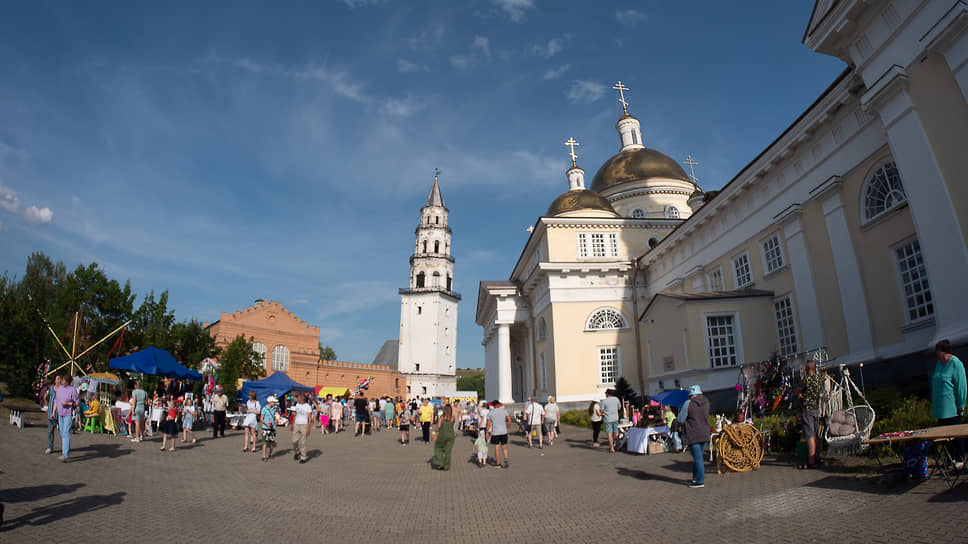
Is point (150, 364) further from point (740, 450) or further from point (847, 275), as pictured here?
point (847, 275)

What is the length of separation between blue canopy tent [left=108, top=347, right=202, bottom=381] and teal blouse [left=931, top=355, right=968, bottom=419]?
20775 mm

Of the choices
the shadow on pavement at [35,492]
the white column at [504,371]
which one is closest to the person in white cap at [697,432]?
the shadow on pavement at [35,492]

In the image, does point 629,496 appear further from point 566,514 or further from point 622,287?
point 622,287

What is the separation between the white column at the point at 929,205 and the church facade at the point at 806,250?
0.03 meters

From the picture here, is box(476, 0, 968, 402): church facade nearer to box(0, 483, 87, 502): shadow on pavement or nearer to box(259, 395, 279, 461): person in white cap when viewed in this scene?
box(259, 395, 279, 461): person in white cap

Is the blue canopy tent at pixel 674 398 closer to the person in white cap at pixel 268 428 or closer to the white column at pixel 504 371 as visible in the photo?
the person in white cap at pixel 268 428

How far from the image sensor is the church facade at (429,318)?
69.6 m

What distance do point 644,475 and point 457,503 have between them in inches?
158

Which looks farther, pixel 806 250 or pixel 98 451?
pixel 806 250

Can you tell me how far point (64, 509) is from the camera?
681cm

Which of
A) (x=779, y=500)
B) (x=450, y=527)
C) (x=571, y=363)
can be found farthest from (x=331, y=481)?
(x=571, y=363)

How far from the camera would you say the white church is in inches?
2741

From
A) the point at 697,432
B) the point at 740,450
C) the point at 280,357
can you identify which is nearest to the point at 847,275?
the point at 740,450

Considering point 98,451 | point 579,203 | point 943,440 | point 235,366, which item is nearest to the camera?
point 943,440
